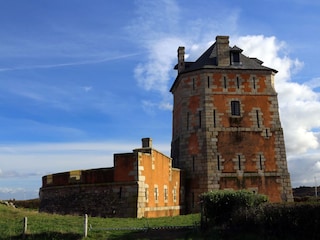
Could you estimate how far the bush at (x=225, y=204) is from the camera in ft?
48.6

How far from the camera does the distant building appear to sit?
91.8 feet

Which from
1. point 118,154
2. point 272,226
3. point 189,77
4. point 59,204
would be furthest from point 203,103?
point 272,226

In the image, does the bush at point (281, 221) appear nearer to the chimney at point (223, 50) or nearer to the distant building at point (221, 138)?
the distant building at point (221, 138)

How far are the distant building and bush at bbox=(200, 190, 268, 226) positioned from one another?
9.63 meters

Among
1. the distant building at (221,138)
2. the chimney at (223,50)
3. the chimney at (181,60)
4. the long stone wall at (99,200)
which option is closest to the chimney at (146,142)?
the distant building at (221,138)

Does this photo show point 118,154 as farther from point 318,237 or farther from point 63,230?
point 318,237

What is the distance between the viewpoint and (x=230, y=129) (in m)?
30.6

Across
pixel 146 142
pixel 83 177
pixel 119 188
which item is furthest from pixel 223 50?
pixel 83 177

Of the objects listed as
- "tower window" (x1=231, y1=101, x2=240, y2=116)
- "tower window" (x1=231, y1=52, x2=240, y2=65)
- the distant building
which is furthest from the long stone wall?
"tower window" (x1=231, y1=52, x2=240, y2=65)

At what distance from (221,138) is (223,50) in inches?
310

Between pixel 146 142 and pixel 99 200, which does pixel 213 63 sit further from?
pixel 99 200

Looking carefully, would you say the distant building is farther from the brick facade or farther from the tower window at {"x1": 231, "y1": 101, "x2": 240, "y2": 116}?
the brick facade

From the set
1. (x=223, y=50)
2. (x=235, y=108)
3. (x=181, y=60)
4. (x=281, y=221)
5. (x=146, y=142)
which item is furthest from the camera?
(x=181, y=60)

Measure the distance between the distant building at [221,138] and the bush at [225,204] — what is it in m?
9.63
